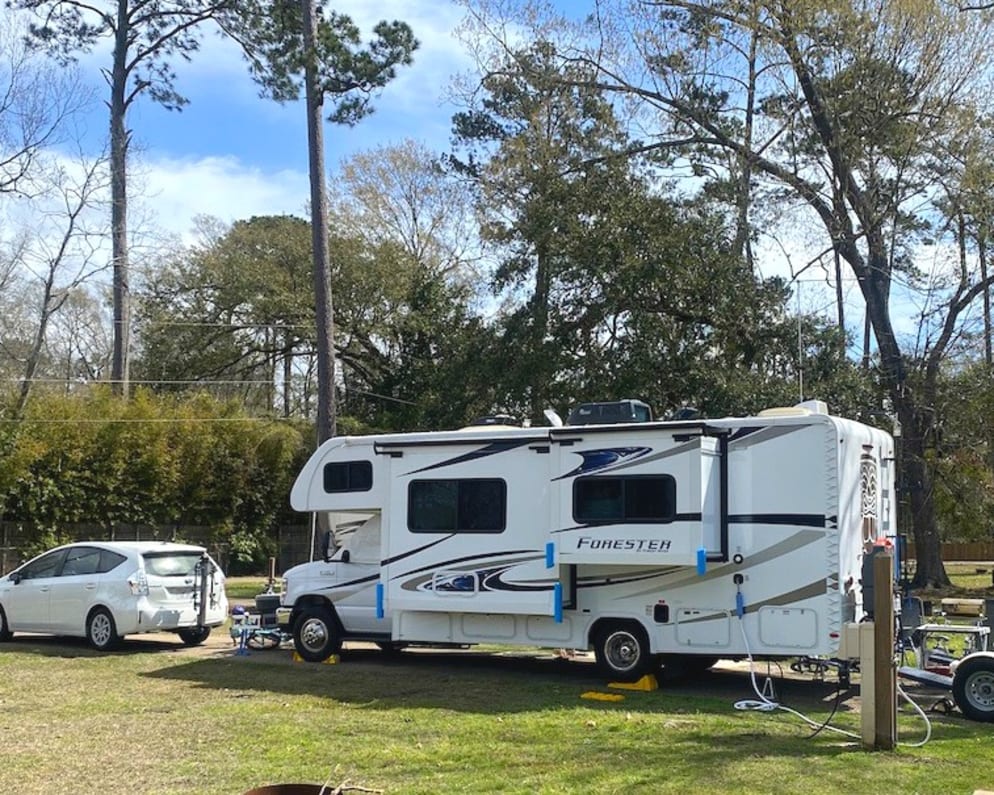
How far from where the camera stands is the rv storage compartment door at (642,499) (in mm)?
11227

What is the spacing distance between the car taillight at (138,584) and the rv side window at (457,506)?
434cm

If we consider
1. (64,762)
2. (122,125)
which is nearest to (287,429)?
(122,125)

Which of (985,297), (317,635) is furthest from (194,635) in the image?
(985,297)

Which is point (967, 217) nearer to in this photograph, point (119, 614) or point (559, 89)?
point (559, 89)

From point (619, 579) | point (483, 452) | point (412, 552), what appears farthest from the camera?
point (412, 552)

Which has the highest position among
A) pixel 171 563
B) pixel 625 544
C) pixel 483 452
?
pixel 483 452

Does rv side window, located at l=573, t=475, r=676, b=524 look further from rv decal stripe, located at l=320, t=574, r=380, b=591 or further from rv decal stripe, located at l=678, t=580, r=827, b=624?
rv decal stripe, located at l=320, t=574, r=380, b=591

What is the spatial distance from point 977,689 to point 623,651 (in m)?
3.60

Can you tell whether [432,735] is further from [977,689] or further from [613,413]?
[977,689]

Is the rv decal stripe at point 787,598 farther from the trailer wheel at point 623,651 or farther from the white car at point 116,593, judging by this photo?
the white car at point 116,593

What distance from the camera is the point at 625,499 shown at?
11.6 m

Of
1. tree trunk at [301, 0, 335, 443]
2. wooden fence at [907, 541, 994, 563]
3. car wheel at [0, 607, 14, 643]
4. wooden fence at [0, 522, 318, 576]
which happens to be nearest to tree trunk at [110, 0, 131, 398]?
wooden fence at [0, 522, 318, 576]

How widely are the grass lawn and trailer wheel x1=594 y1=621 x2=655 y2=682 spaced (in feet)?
0.89

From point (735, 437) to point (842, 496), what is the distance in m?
1.19
